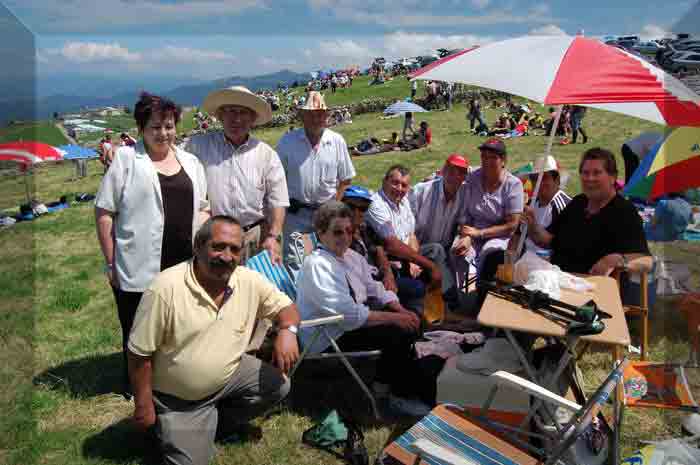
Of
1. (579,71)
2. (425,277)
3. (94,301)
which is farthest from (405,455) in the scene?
(94,301)

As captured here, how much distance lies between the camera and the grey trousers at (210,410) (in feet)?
9.37

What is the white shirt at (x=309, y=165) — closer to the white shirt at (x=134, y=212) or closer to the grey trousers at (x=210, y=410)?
the white shirt at (x=134, y=212)

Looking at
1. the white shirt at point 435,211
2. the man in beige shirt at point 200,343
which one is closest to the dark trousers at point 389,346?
the man in beige shirt at point 200,343

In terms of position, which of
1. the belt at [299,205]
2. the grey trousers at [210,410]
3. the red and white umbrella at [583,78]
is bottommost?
the grey trousers at [210,410]

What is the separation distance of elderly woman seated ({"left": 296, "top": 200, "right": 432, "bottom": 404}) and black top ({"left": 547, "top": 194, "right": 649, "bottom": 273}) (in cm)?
142

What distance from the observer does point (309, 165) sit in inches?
186

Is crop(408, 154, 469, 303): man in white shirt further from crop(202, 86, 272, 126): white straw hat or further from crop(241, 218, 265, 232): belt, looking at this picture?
Answer: crop(202, 86, 272, 126): white straw hat

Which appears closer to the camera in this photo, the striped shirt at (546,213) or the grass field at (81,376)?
the grass field at (81,376)

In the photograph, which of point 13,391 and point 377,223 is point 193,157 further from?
point 13,391

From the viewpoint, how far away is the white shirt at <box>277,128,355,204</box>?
4719mm

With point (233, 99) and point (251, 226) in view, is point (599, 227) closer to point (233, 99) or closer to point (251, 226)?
point (251, 226)

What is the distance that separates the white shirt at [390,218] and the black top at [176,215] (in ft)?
5.21

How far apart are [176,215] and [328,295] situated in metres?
1.18

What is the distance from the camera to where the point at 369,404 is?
12.1 ft
